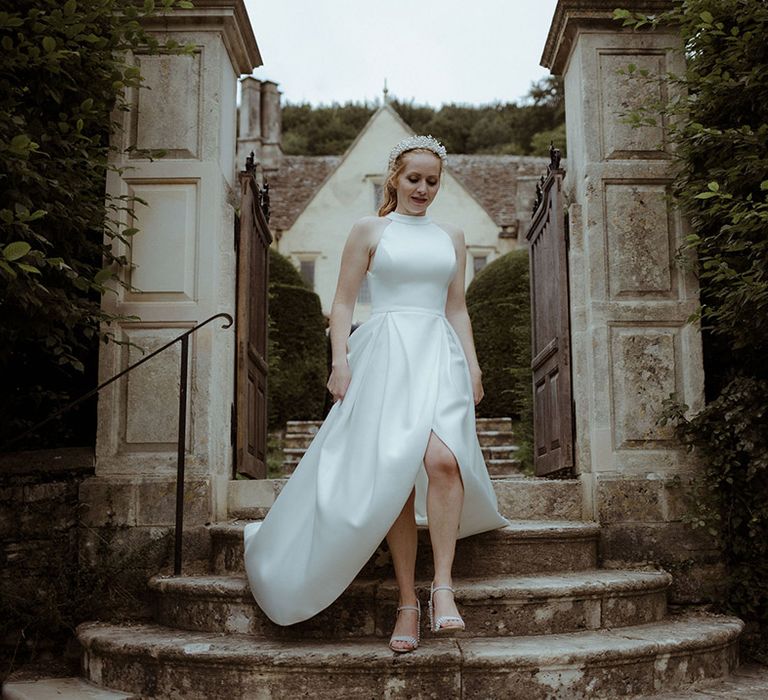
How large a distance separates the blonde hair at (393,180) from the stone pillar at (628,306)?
1.44 meters

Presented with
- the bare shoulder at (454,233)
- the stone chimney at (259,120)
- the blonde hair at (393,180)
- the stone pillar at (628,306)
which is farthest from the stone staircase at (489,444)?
the stone chimney at (259,120)

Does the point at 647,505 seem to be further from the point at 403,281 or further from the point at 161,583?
the point at 161,583

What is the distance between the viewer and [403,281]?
3.46 m

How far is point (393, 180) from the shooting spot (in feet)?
11.7

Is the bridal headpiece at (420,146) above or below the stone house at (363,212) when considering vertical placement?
below

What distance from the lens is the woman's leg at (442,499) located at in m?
3.09

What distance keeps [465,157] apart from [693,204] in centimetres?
2317

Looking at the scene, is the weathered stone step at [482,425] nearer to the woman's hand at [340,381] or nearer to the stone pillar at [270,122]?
the woman's hand at [340,381]

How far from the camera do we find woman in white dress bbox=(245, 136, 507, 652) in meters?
3.08

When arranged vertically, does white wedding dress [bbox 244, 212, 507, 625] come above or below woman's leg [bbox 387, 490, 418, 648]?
above

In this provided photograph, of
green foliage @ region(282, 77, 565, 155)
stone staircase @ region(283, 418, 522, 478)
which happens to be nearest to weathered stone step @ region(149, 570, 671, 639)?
stone staircase @ region(283, 418, 522, 478)

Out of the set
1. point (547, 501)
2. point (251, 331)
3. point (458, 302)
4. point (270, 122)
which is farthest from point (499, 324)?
point (270, 122)

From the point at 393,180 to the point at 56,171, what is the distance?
63.0 inches

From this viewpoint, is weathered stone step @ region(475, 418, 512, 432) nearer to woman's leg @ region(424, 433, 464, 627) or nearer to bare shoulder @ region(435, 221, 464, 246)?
bare shoulder @ region(435, 221, 464, 246)
